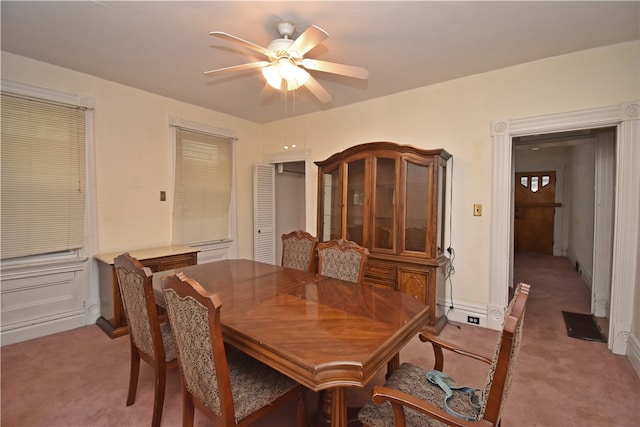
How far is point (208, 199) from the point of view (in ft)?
13.7

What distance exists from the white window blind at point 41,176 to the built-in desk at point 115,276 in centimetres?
43

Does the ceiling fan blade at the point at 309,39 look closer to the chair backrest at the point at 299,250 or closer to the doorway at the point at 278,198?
the chair backrest at the point at 299,250

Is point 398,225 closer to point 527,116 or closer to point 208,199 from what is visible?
point 527,116

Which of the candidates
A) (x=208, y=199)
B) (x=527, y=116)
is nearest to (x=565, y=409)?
(x=527, y=116)

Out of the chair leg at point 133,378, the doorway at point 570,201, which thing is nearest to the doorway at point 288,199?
the chair leg at point 133,378

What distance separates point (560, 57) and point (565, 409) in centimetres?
281

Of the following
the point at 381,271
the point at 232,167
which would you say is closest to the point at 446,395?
the point at 381,271

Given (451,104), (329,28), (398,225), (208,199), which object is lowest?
(398,225)

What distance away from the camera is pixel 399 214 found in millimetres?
3074

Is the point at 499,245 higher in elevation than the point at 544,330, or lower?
higher

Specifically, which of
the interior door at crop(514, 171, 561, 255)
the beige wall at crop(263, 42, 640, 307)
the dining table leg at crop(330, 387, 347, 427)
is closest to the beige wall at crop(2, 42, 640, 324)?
the beige wall at crop(263, 42, 640, 307)

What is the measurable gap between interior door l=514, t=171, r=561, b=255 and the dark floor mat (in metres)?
4.77

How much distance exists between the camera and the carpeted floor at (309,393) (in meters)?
1.82

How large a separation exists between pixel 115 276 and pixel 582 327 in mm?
4741
